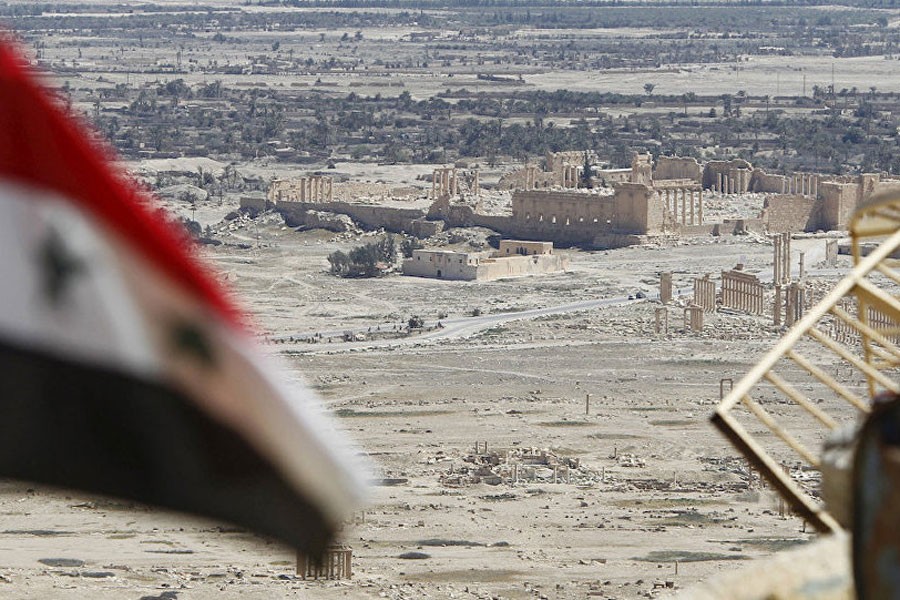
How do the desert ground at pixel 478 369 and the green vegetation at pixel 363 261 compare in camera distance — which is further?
the green vegetation at pixel 363 261

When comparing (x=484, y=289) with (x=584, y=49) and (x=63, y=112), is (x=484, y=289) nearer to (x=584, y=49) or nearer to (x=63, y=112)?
(x=63, y=112)

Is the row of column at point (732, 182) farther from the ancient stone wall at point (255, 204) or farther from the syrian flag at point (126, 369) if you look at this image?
the syrian flag at point (126, 369)

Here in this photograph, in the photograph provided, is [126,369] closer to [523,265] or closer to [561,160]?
[523,265]

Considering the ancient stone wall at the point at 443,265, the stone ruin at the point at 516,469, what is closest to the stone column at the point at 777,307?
the ancient stone wall at the point at 443,265

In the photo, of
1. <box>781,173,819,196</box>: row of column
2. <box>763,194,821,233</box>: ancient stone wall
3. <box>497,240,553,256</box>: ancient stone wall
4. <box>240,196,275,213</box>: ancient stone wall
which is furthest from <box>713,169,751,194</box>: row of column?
<box>240,196,275,213</box>: ancient stone wall

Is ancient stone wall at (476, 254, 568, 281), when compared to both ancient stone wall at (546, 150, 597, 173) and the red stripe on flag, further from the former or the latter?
the red stripe on flag

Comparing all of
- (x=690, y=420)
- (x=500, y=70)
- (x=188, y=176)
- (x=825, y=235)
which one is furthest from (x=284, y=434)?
(x=500, y=70)
